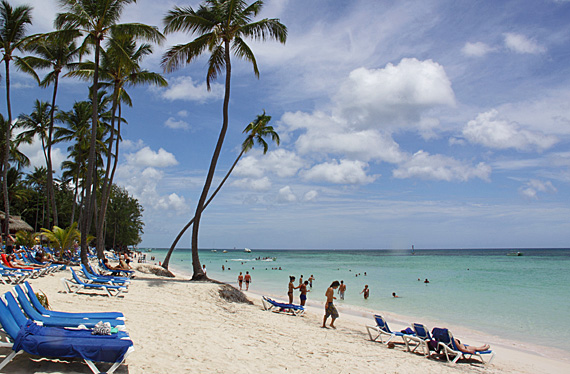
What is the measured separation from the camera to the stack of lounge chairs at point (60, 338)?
4.61 meters

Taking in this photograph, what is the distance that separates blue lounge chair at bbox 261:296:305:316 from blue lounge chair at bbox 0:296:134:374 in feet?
29.7

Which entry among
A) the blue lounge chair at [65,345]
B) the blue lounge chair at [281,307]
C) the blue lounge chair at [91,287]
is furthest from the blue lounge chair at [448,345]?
the blue lounge chair at [91,287]

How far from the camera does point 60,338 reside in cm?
480

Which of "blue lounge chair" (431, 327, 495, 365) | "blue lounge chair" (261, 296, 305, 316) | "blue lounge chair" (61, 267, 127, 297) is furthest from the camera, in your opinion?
"blue lounge chair" (261, 296, 305, 316)

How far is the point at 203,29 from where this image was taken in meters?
16.3

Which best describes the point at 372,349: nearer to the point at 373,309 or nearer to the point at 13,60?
the point at 373,309

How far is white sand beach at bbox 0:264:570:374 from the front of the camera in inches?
229

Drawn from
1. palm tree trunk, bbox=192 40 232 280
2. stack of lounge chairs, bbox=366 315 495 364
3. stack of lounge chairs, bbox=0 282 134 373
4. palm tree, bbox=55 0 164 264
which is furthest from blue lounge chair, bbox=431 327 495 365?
palm tree, bbox=55 0 164 264

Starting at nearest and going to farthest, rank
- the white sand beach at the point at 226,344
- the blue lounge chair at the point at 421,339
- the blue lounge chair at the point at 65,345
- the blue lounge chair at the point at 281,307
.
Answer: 1. the blue lounge chair at the point at 65,345
2. the white sand beach at the point at 226,344
3. the blue lounge chair at the point at 421,339
4. the blue lounge chair at the point at 281,307

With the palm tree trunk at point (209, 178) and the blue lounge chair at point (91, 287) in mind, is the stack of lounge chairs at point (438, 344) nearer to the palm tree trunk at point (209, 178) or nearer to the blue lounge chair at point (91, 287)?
the blue lounge chair at point (91, 287)

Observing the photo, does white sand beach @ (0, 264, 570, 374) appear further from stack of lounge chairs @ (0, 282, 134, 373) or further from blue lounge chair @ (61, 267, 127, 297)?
stack of lounge chairs @ (0, 282, 134, 373)

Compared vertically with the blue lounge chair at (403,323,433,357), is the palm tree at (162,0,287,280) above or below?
above

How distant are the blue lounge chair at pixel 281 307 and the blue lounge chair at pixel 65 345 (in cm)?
907

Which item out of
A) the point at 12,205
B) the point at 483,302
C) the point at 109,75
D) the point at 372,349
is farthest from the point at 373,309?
the point at 12,205
